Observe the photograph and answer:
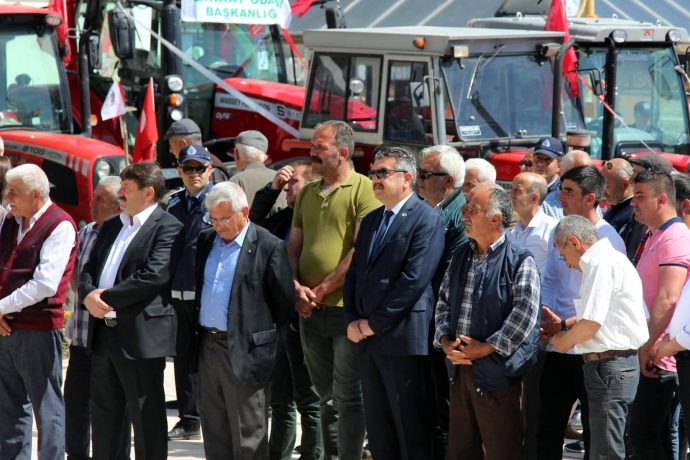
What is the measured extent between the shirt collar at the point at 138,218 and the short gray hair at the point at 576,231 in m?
2.22

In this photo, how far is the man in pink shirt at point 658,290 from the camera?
5.92 m

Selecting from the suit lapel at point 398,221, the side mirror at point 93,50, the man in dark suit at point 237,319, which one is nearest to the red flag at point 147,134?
the side mirror at point 93,50

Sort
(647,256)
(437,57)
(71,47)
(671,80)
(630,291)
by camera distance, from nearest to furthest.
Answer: (630,291) < (647,256) < (437,57) < (671,80) < (71,47)

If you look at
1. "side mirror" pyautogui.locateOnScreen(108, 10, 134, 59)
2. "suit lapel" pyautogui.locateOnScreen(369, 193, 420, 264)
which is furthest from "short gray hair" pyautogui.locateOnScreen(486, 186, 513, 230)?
"side mirror" pyautogui.locateOnScreen(108, 10, 134, 59)

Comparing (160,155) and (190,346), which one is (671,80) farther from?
(190,346)

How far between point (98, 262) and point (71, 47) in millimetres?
7075

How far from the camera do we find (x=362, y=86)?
10.6 m

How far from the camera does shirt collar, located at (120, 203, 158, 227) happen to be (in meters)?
6.46

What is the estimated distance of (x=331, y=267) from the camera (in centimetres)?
652

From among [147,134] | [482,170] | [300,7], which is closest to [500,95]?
[147,134]

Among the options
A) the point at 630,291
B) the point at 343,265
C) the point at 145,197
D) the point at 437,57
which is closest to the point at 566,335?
the point at 630,291

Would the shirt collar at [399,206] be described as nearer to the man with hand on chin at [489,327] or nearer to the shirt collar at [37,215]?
the man with hand on chin at [489,327]

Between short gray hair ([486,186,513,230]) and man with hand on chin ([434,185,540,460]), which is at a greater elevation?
short gray hair ([486,186,513,230])

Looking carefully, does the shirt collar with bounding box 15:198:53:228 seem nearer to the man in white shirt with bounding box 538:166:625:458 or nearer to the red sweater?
the red sweater
